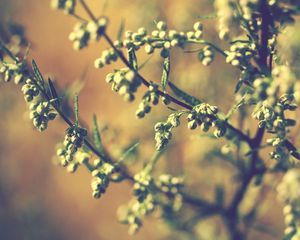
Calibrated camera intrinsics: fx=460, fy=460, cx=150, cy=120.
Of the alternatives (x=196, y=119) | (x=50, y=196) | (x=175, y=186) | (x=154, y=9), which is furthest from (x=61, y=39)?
(x=196, y=119)

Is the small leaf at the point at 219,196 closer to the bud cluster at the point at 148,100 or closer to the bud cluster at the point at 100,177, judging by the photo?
the bud cluster at the point at 100,177

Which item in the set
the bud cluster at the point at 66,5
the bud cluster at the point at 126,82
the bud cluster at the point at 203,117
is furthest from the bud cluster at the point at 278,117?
the bud cluster at the point at 66,5

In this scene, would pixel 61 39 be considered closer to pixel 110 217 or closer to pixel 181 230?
pixel 110 217

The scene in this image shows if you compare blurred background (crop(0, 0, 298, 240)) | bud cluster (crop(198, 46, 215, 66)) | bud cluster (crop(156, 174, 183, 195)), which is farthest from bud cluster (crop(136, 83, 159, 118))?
bud cluster (crop(156, 174, 183, 195))

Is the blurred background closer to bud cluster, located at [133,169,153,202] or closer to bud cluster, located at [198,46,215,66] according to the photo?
bud cluster, located at [198,46,215,66]

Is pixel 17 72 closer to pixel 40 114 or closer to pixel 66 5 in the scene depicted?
pixel 40 114

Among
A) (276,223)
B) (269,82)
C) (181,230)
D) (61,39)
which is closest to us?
(269,82)

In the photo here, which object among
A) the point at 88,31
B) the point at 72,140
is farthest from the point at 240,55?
the point at 72,140
